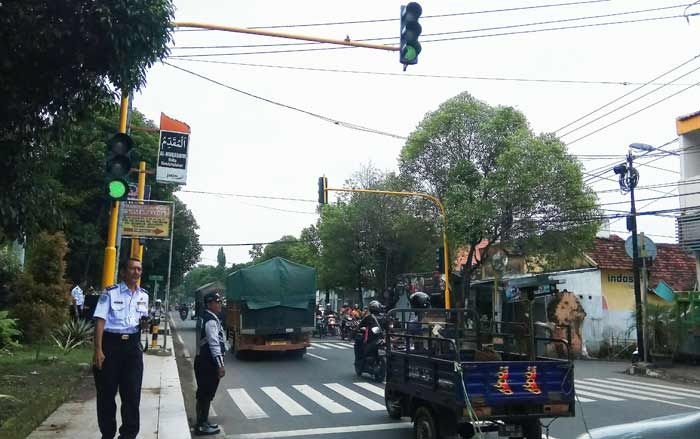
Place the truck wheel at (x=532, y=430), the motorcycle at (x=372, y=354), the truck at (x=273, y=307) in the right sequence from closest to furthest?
the truck wheel at (x=532, y=430) → the motorcycle at (x=372, y=354) → the truck at (x=273, y=307)

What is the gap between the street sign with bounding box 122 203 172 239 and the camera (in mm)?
13234

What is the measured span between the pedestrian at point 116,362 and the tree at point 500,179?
18.5 m

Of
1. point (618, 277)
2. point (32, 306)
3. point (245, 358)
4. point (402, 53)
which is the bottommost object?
point (245, 358)

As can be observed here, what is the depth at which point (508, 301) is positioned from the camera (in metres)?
28.9

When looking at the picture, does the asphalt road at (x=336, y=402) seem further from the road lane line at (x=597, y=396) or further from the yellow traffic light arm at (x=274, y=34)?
the yellow traffic light arm at (x=274, y=34)

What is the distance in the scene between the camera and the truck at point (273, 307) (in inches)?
702

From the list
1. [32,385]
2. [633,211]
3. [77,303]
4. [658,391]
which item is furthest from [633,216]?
[77,303]

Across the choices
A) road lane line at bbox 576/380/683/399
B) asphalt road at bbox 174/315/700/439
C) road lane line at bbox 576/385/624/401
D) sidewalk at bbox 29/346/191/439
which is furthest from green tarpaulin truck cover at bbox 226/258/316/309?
road lane line at bbox 576/385/624/401

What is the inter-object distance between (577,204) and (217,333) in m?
18.7

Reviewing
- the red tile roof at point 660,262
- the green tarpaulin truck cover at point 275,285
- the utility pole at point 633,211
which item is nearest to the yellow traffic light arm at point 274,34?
the green tarpaulin truck cover at point 275,285

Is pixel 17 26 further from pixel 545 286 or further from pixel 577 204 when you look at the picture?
pixel 577 204

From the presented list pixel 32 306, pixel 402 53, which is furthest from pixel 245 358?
pixel 402 53

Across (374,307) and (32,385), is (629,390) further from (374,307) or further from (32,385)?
(32,385)

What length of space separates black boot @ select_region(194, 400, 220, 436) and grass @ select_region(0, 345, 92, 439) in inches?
74.8
